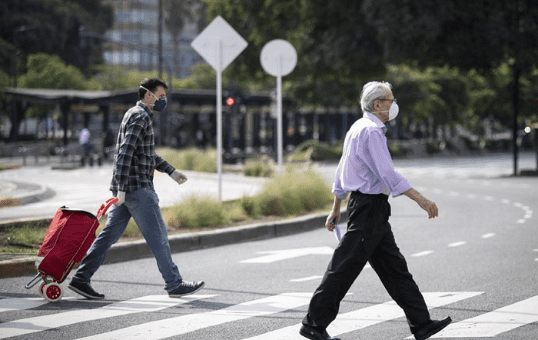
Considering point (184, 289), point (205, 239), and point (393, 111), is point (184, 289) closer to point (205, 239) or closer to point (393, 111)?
point (393, 111)

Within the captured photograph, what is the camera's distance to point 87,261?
7.30 metres

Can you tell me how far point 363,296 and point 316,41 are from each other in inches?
1141

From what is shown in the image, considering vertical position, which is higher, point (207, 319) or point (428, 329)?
point (428, 329)

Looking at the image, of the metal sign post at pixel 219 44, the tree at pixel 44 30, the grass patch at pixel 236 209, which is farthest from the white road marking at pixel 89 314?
the tree at pixel 44 30

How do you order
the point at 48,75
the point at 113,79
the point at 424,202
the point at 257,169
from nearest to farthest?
the point at 424,202 → the point at 257,169 → the point at 48,75 → the point at 113,79

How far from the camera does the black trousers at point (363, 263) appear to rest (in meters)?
5.32

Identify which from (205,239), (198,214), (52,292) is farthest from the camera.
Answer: (198,214)

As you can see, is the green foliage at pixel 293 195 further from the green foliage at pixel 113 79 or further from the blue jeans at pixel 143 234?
the green foliage at pixel 113 79

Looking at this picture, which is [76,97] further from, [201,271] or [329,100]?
[201,271]

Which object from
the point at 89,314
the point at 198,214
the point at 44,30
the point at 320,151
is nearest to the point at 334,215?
the point at 89,314

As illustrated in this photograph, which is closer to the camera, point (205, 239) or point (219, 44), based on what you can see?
point (205, 239)

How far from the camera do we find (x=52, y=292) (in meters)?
7.11

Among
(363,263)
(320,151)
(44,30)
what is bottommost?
(320,151)

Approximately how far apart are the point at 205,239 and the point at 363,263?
581 centimetres
